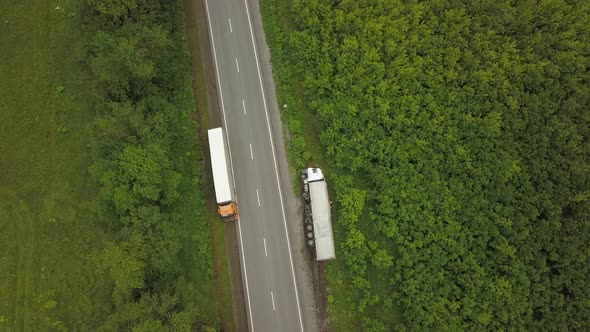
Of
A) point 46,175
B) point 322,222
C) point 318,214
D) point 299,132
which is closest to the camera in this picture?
point 322,222

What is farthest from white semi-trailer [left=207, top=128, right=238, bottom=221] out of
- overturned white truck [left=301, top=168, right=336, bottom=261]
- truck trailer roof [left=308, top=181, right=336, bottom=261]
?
truck trailer roof [left=308, top=181, right=336, bottom=261]

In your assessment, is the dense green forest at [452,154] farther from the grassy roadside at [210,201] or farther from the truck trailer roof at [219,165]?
the truck trailer roof at [219,165]

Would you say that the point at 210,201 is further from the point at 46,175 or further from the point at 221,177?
the point at 46,175

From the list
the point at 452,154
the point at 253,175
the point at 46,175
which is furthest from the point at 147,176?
the point at 452,154

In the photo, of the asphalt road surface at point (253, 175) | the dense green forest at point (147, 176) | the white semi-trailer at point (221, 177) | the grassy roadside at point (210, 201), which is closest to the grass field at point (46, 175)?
the dense green forest at point (147, 176)

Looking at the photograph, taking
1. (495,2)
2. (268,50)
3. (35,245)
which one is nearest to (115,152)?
(35,245)
